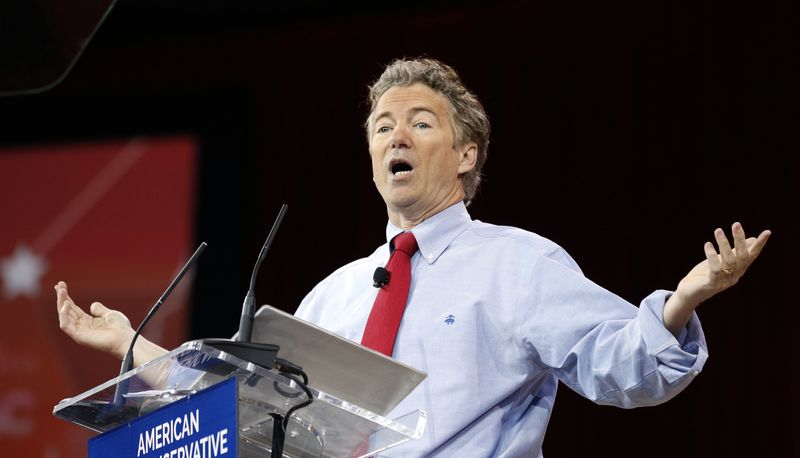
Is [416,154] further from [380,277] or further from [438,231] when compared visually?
[380,277]

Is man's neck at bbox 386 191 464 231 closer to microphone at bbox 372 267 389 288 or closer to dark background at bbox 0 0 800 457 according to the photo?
microphone at bbox 372 267 389 288

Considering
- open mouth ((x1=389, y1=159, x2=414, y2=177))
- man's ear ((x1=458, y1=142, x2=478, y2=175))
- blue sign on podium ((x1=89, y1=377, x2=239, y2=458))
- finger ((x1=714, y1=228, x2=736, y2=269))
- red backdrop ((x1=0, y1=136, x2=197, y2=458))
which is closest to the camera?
blue sign on podium ((x1=89, y1=377, x2=239, y2=458))

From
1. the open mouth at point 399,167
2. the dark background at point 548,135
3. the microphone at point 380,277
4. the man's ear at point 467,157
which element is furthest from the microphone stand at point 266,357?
the dark background at point 548,135

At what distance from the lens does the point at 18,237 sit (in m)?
5.04

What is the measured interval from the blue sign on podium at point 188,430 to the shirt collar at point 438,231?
0.87 meters

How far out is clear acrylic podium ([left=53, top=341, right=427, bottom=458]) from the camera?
157 centimetres

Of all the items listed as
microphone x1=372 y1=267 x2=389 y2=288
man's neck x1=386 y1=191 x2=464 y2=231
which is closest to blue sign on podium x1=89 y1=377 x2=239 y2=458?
microphone x1=372 y1=267 x2=389 y2=288

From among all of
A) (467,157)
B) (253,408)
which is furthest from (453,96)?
(253,408)

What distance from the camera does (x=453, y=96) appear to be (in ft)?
8.79

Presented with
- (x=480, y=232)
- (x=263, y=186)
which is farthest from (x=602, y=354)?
(x=263, y=186)

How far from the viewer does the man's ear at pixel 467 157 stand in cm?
265

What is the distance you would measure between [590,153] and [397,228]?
6.51ft

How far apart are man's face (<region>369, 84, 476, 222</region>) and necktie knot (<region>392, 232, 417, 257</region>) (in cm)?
12

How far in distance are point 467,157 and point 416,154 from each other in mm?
185
